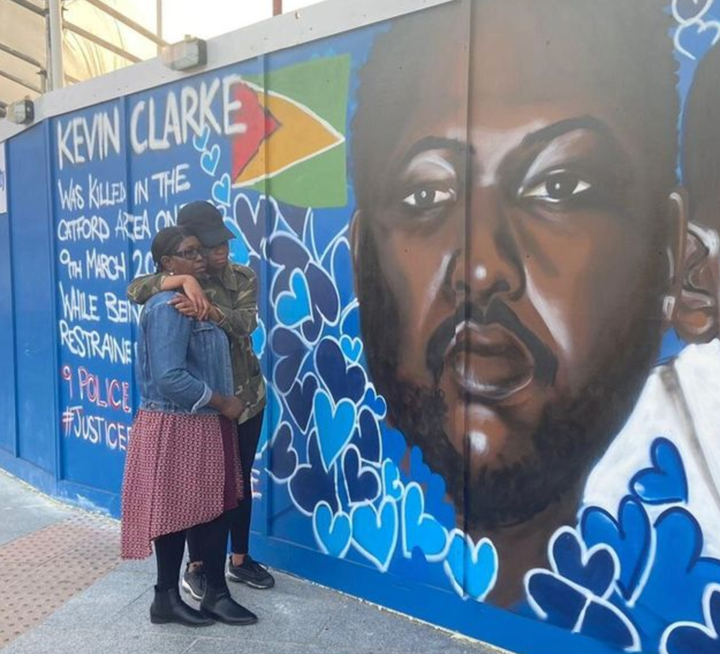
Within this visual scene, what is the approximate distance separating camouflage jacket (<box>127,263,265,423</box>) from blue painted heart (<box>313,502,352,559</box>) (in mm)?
623

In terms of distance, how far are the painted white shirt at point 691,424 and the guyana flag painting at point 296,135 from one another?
5.49ft

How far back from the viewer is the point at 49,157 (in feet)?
17.6

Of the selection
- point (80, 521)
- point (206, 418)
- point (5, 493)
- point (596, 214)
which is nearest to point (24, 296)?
point (5, 493)

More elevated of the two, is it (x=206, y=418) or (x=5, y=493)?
(x=206, y=418)

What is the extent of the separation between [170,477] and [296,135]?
1.78m

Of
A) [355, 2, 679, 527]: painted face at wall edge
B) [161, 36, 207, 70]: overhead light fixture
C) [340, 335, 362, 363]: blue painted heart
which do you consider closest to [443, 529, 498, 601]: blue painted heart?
[355, 2, 679, 527]: painted face at wall edge

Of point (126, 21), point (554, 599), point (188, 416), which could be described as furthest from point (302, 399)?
point (126, 21)

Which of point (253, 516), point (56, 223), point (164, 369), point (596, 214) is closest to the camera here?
point (596, 214)

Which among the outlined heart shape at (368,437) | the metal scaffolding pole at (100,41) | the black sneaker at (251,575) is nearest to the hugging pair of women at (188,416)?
the black sneaker at (251,575)

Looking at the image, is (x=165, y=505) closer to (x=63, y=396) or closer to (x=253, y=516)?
(x=253, y=516)

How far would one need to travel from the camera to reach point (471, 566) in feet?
10.7

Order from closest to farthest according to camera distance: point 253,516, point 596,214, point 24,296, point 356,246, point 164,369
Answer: point 596,214
point 164,369
point 356,246
point 253,516
point 24,296

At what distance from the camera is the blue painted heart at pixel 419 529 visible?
132 inches

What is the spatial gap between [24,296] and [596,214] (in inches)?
182
